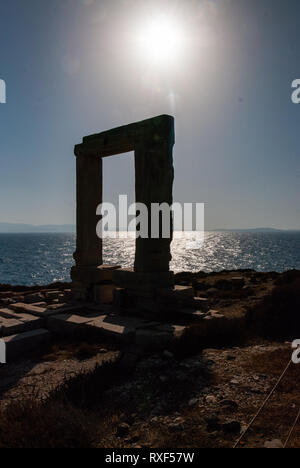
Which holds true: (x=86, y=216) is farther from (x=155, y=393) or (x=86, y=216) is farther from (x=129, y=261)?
(x=129, y=261)

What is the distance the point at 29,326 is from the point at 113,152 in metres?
6.35

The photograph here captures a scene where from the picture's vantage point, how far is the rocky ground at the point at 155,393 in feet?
12.3

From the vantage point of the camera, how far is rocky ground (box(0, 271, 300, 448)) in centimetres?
375

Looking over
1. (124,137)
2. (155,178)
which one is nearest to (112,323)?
(155,178)

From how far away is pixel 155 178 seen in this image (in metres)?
9.61

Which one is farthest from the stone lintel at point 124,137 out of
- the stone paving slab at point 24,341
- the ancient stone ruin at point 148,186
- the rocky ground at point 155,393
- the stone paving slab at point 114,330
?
the stone paving slab at point 24,341

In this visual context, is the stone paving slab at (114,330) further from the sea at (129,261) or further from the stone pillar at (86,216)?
the sea at (129,261)

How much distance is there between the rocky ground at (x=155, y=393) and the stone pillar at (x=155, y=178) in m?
2.85

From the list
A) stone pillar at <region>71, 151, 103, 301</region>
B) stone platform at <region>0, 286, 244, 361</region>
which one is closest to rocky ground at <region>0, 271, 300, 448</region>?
stone platform at <region>0, 286, 244, 361</region>

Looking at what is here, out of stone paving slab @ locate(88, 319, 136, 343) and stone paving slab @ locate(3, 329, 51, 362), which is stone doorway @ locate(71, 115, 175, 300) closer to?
stone paving slab @ locate(88, 319, 136, 343)

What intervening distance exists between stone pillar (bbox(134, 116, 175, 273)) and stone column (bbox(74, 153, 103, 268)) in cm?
292

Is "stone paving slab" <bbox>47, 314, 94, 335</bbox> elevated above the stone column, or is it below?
below
